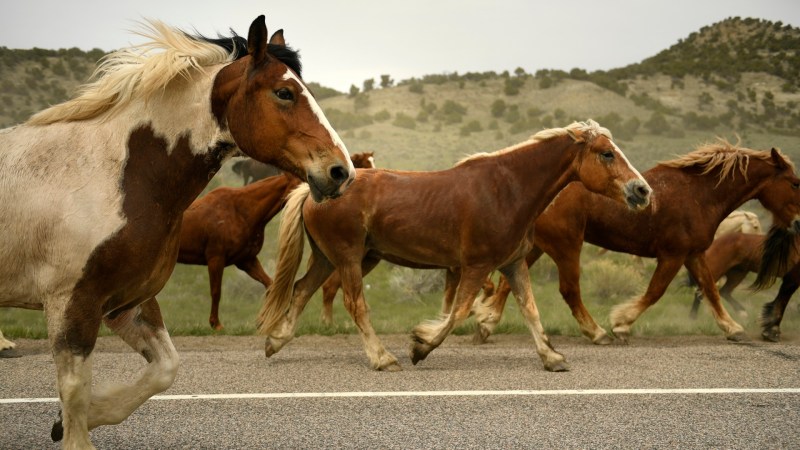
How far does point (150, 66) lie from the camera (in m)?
4.70

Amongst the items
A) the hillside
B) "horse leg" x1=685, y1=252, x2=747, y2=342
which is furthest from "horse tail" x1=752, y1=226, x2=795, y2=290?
the hillside

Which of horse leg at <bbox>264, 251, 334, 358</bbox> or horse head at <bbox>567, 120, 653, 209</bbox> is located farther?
horse leg at <bbox>264, 251, 334, 358</bbox>

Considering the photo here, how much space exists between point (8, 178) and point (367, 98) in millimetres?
52817

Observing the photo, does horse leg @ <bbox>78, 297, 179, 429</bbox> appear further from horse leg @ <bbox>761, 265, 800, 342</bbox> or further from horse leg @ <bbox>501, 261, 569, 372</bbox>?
horse leg @ <bbox>761, 265, 800, 342</bbox>

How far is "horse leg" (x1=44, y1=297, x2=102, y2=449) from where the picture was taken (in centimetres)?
429

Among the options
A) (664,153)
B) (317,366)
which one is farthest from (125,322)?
(664,153)

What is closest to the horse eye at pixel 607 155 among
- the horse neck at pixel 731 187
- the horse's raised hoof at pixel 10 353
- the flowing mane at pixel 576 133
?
the flowing mane at pixel 576 133

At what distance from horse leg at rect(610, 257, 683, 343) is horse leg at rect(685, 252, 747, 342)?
299mm

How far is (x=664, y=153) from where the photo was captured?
3909 cm

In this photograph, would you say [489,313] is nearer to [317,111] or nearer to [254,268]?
[254,268]

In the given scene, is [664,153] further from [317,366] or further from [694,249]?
[317,366]

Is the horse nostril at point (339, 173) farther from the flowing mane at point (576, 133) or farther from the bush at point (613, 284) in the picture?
the bush at point (613, 284)

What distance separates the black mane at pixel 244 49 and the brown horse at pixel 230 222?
749 centimetres

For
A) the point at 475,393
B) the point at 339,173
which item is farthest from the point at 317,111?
the point at 475,393
